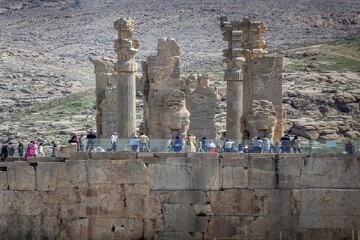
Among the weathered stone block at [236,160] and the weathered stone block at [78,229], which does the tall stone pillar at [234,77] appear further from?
the weathered stone block at [78,229]

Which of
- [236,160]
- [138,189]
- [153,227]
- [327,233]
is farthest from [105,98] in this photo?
[327,233]

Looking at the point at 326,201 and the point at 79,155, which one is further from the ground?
the point at 79,155

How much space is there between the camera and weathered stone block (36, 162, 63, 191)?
180 feet

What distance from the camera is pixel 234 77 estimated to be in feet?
207

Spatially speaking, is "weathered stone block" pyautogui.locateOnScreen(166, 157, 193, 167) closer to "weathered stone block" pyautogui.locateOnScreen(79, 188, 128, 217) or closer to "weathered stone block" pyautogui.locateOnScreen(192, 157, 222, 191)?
"weathered stone block" pyautogui.locateOnScreen(192, 157, 222, 191)

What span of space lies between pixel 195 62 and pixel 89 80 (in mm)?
10607

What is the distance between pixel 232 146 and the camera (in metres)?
55.6

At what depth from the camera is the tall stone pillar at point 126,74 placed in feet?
201

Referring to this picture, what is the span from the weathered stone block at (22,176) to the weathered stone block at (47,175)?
0.19 metres

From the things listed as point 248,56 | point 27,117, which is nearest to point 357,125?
point 27,117

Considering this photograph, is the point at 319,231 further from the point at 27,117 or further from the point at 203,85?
the point at 27,117

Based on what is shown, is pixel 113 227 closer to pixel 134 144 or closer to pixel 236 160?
pixel 134 144

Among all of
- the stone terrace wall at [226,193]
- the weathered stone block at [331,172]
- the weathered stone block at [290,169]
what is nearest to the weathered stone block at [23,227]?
the stone terrace wall at [226,193]

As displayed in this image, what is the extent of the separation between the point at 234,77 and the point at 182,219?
32.9 feet
